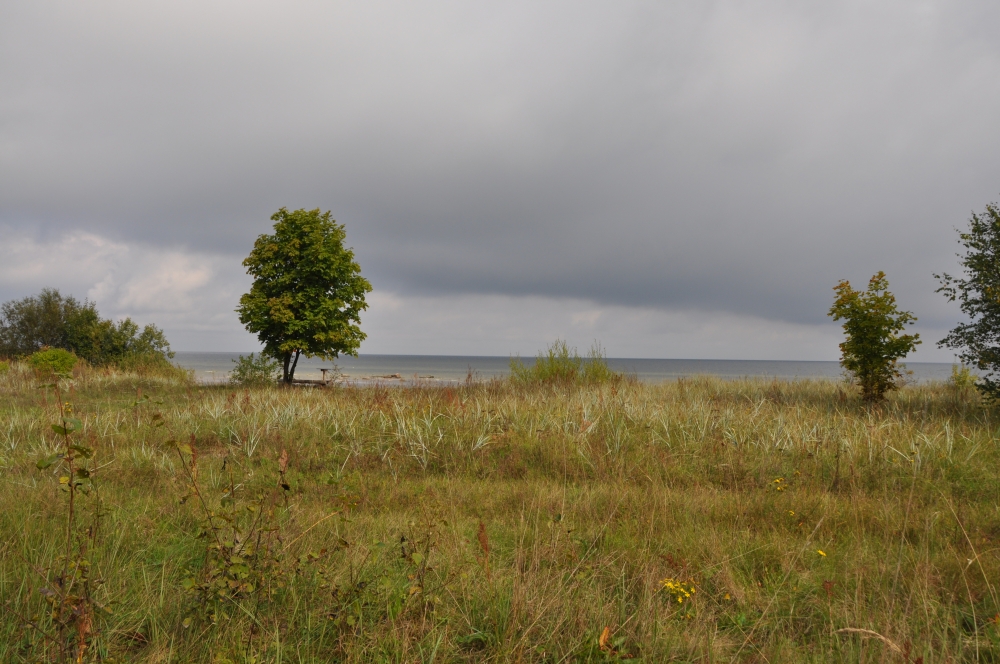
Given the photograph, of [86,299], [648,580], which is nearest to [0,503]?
[648,580]

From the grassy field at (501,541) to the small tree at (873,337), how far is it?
3.34 m

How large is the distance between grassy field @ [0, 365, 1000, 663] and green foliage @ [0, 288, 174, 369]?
2289 centimetres

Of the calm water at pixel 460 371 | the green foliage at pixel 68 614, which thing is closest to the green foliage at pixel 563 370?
the calm water at pixel 460 371

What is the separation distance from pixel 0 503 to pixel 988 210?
16435 mm

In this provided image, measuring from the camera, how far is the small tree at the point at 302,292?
19.5m

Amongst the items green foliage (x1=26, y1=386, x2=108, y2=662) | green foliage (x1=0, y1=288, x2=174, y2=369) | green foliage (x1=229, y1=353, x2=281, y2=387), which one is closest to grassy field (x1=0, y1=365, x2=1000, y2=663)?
green foliage (x1=26, y1=386, x2=108, y2=662)

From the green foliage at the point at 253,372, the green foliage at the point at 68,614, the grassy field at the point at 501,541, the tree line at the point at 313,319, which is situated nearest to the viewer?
the green foliage at the point at 68,614

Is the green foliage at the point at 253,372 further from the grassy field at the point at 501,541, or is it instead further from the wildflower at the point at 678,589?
the wildflower at the point at 678,589

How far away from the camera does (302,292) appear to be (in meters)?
19.9

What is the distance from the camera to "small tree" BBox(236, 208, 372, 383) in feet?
63.9

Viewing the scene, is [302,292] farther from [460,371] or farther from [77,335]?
[460,371]

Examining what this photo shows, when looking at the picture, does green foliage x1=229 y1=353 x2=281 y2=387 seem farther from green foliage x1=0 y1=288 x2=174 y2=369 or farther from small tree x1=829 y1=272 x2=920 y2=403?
small tree x1=829 y1=272 x2=920 y2=403

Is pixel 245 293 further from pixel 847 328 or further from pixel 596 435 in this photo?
pixel 847 328

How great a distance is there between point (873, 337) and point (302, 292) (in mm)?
17406
